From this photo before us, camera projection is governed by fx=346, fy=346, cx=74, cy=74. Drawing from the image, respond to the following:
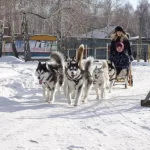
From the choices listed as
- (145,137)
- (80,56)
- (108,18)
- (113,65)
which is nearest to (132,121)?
(145,137)

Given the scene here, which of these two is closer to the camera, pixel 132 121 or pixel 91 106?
pixel 132 121

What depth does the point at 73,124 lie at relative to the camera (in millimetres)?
5766

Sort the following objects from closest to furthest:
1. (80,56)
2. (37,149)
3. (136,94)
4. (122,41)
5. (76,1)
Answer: (37,149), (80,56), (136,94), (122,41), (76,1)

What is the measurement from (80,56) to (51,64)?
801mm

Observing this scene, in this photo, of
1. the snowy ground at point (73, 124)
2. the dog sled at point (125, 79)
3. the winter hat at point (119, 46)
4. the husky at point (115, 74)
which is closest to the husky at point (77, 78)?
the snowy ground at point (73, 124)

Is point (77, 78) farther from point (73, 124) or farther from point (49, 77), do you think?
point (73, 124)

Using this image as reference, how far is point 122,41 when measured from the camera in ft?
34.6

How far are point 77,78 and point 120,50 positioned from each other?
3.14 meters

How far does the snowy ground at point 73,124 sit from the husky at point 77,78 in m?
0.29

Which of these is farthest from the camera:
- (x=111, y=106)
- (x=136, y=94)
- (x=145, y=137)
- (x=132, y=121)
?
(x=136, y=94)

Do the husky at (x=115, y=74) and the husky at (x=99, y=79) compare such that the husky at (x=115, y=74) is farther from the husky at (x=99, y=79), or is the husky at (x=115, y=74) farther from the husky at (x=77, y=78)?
the husky at (x=77, y=78)

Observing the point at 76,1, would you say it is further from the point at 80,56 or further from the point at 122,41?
the point at 80,56

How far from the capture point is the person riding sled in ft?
34.4

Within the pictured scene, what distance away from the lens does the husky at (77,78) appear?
25.8 ft
